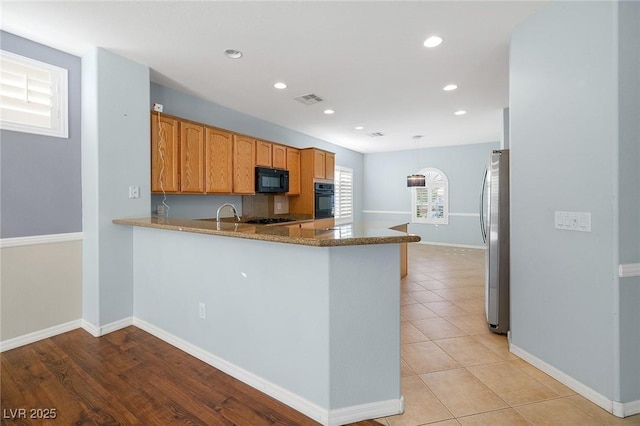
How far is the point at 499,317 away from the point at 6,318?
4.24 meters

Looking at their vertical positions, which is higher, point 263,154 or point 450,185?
point 263,154

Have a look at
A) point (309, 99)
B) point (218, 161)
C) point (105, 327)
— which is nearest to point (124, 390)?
point (105, 327)

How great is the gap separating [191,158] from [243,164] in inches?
33.5

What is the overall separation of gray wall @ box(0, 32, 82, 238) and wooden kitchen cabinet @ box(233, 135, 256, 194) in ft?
5.69

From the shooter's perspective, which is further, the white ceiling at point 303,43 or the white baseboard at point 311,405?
the white ceiling at point 303,43

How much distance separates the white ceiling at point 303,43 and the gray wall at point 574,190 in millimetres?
418

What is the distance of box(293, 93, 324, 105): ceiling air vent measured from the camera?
4051 mm

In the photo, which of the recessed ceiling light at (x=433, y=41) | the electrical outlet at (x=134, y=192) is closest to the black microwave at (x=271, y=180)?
A: the electrical outlet at (x=134, y=192)

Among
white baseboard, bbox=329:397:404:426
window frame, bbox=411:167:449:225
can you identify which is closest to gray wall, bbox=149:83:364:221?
white baseboard, bbox=329:397:404:426

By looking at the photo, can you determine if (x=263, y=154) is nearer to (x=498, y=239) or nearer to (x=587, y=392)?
(x=498, y=239)

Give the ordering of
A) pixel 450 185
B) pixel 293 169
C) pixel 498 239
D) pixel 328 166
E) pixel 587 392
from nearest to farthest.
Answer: pixel 587 392 < pixel 498 239 < pixel 293 169 < pixel 328 166 < pixel 450 185

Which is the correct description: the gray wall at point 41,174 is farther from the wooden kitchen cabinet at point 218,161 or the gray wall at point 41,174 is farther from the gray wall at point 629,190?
the gray wall at point 629,190

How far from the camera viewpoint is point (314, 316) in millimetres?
1703

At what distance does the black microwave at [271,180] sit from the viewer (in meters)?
4.55
